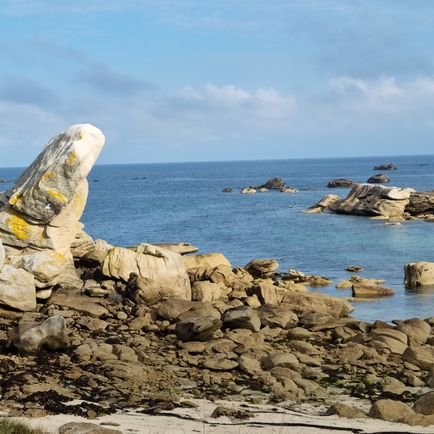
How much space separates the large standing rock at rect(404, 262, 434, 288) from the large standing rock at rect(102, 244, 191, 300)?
1341cm

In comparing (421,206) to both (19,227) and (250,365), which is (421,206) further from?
(250,365)

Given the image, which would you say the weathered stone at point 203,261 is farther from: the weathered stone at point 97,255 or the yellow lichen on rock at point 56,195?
the yellow lichen on rock at point 56,195

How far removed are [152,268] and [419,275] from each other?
48.7 ft

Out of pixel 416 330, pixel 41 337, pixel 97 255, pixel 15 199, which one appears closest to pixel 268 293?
pixel 416 330

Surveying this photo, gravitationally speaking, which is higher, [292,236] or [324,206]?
[324,206]

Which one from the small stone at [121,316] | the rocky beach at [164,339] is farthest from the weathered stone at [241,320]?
the small stone at [121,316]

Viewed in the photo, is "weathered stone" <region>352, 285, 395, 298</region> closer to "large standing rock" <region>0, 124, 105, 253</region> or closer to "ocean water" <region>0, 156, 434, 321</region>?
"ocean water" <region>0, 156, 434, 321</region>

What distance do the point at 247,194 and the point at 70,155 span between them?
297ft

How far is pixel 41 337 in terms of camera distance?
19.9 metres

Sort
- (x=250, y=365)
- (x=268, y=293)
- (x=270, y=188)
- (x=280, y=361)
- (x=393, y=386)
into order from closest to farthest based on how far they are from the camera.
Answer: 1. (x=393, y=386)
2. (x=250, y=365)
3. (x=280, y=361)
4. (x=268, y=293)
5. (x=270, y=188)

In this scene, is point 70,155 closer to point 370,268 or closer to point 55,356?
point 55,356

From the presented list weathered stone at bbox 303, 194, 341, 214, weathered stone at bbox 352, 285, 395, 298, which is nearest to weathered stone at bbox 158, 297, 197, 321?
weathered stone at bbox 352, 285, 395, 298

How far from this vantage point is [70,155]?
88.9 feet

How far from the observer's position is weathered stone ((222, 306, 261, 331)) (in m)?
23.5
